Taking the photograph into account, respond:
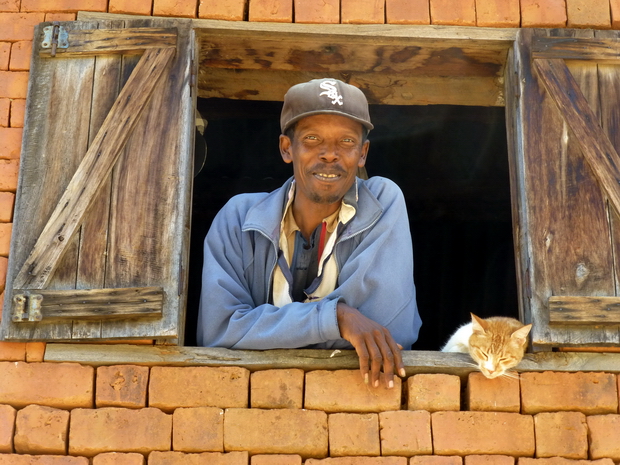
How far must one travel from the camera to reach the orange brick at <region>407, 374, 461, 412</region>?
143 inches

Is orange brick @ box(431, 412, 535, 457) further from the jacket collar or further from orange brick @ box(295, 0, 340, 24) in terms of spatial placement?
orange brick @ box(295, 0, 340, 24)

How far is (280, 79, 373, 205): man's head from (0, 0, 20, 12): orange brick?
1.46 meters

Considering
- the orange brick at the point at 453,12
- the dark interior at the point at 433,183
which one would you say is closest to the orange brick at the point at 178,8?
the orange brick at the point at 453,12

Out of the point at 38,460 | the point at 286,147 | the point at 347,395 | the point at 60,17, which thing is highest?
the point at 60,17

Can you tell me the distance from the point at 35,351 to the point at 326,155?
Result: 1585mm

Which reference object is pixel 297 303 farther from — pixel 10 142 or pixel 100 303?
pixel 10 142

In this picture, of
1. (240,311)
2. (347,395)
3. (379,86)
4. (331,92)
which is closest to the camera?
(347,395)

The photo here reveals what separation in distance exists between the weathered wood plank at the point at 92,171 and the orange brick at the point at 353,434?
143 cm

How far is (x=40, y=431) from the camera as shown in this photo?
11.8 feet

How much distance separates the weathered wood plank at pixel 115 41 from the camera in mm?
4113

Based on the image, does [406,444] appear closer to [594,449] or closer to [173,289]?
[594,449]

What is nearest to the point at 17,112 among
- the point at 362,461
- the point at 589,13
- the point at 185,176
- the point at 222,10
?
the point at 185,176

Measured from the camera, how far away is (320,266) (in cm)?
400

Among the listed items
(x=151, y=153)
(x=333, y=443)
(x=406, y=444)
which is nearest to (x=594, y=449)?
(x=406, y=444)
